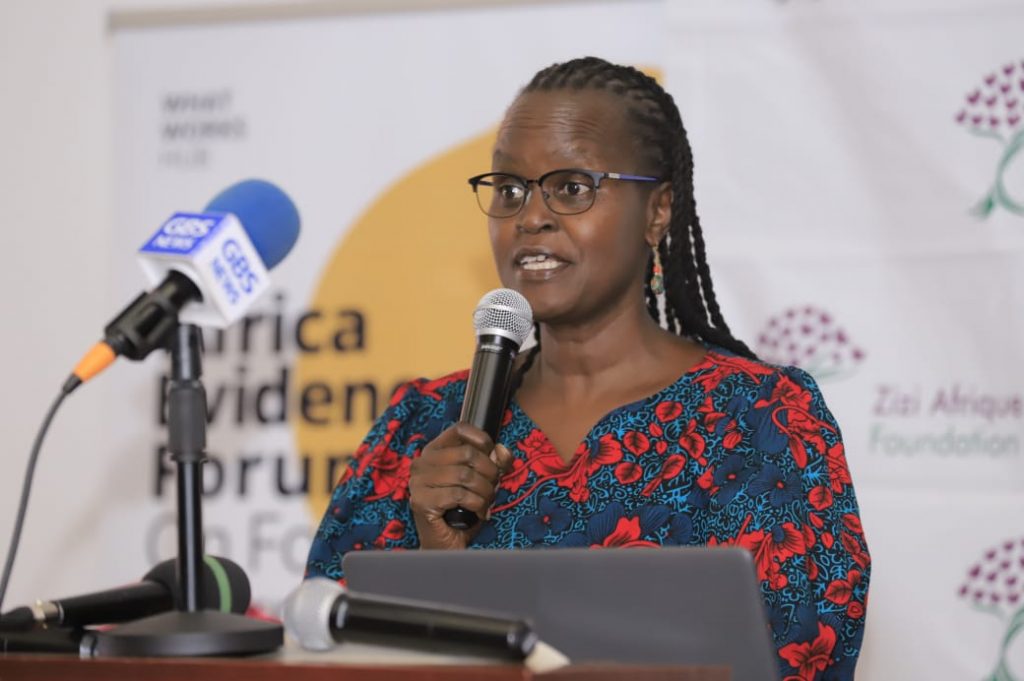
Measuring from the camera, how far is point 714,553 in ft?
4.31

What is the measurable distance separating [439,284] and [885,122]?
44.1 inches

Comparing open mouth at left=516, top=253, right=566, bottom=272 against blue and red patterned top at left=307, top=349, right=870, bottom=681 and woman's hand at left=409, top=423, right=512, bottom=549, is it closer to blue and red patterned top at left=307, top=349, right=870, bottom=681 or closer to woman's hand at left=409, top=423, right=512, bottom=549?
blue and red patterned top at left=307, top=349, right=870, bottom=681

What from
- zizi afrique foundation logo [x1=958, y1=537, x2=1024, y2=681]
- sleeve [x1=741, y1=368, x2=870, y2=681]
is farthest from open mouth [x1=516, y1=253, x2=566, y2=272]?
zizi afrique foundation logo [x1=958, y1=537, x2=1024, y2=681]

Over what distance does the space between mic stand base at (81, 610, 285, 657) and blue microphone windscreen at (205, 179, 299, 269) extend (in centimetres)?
37

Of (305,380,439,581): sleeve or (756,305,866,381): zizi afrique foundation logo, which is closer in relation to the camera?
(305,380,439,581): sleeve

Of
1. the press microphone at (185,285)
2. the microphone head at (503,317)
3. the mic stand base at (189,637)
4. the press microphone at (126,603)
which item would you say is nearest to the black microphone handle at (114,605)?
the press microphone at (126,603)

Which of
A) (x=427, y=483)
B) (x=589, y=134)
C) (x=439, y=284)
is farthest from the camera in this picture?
(x=439, y=284)

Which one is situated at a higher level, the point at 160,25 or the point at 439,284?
the point at 160,25

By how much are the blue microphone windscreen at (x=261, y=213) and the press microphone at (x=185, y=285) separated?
1.6 inches

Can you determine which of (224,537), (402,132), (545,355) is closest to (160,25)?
(402,132)

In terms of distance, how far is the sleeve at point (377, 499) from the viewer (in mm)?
2303

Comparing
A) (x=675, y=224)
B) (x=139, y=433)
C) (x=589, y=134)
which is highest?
(x=589, y=134)

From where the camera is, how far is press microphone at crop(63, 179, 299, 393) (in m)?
1.26

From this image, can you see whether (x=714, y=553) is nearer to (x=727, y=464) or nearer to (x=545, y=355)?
(x=727, y=464)
